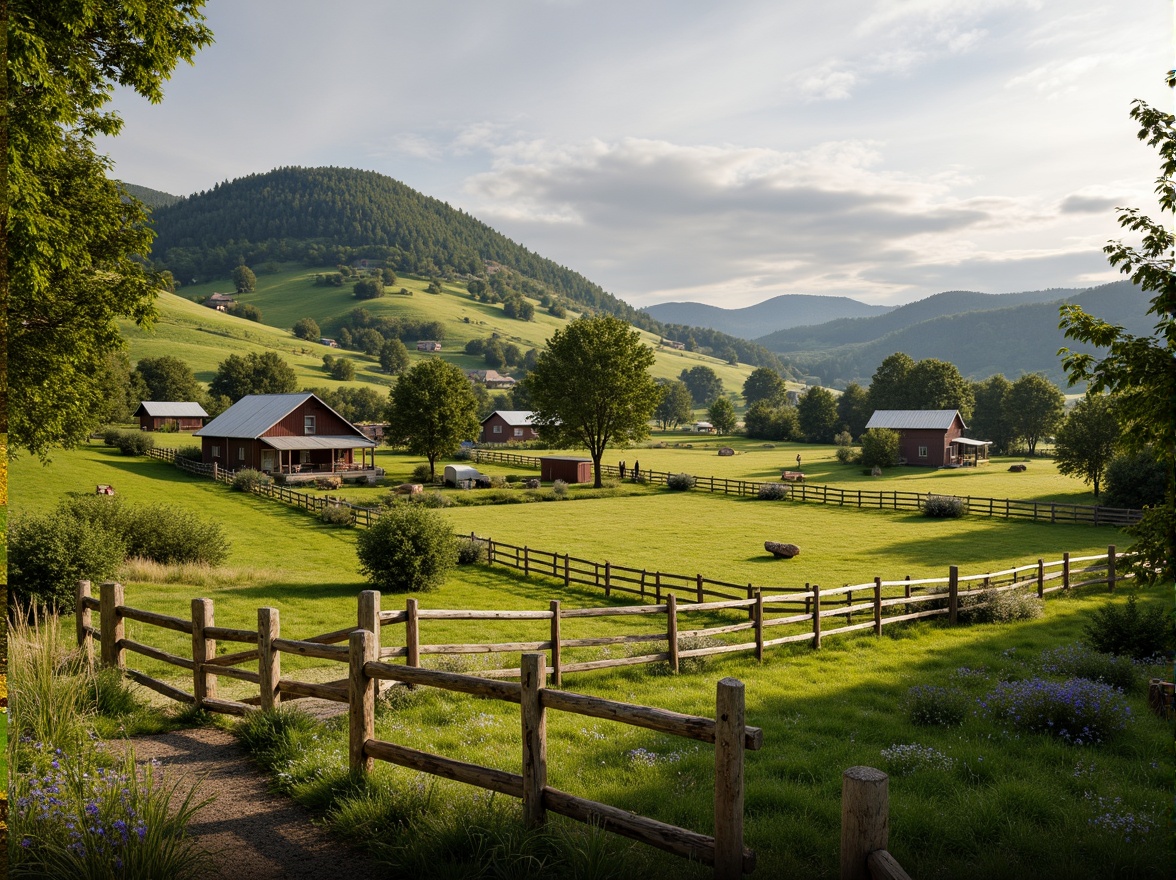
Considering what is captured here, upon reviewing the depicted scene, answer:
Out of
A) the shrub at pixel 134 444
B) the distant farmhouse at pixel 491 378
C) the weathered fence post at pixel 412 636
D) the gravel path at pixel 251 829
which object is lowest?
the gravel path at pixel 251 829

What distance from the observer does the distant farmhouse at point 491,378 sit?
555 feet

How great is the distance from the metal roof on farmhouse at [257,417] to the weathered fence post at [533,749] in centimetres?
5729

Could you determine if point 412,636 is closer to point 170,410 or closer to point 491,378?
point 170,410

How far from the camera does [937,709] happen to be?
10.0 meters

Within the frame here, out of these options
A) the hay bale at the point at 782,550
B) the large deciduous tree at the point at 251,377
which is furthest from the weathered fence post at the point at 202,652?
the large deciduous tree at the point at 251,377

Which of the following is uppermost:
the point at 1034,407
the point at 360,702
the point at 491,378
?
the point at 491,378

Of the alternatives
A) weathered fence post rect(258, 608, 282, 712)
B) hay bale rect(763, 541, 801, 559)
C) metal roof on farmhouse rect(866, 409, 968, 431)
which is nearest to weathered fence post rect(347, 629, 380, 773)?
weathered fence post rect(258, 608, 282, 712)

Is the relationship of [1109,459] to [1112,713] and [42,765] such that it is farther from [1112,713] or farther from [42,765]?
[42,765]

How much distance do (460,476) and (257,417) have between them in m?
19.2

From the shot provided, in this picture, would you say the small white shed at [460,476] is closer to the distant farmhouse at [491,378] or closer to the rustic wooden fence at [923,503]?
the rustic wooden fence at [923,503]

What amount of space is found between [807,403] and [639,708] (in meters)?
102

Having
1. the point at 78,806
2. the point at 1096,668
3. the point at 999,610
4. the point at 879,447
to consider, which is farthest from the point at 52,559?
the point at 879,447

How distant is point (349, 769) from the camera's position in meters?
6.82

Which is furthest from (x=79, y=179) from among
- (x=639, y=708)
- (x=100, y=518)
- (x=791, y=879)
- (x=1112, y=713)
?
(x=1112, y=713)
